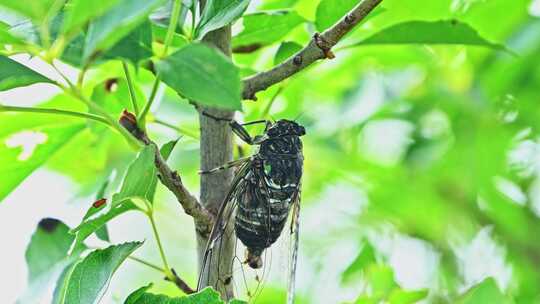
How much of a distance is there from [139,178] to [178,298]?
0.15 m

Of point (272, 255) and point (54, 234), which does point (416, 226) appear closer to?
point (272, 255)

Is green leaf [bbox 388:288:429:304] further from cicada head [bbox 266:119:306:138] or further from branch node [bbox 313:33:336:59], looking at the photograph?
branch node [bbox 313:33:336:59]

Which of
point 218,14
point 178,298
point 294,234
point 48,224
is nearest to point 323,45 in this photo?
point 218,14

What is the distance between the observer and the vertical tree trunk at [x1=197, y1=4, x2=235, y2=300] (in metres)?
1.21

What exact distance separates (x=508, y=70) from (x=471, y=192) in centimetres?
28

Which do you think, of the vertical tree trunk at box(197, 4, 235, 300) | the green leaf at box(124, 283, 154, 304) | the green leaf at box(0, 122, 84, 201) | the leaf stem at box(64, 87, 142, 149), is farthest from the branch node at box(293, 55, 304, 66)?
the green leaf at box(0, 122, 84, 201)

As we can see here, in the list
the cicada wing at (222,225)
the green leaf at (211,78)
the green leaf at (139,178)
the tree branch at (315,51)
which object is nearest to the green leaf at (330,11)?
the tree branch at (315,51)

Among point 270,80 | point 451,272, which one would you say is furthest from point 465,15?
point 270,80

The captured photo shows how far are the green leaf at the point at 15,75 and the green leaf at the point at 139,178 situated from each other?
0.13 meters

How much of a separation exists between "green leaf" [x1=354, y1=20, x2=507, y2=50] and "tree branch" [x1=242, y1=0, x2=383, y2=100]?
27 cm

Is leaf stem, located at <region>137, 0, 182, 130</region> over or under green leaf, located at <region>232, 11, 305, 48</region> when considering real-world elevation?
over

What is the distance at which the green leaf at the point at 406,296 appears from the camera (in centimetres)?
139

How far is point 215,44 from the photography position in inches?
45.6

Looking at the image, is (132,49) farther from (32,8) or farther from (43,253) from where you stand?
(43,253)
